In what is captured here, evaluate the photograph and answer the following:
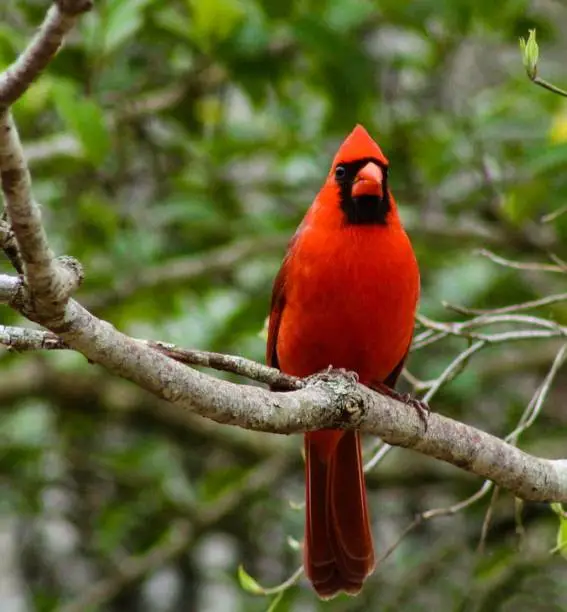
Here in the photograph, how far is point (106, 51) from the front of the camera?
291 cm

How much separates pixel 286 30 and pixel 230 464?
5.85 ft

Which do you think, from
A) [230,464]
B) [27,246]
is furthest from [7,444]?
[27,246]

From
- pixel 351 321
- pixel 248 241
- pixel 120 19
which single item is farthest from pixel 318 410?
pixel 248 241

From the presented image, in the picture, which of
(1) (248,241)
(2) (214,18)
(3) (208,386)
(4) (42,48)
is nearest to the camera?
(4) (42,48)

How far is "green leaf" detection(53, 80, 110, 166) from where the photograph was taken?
2.67 meters

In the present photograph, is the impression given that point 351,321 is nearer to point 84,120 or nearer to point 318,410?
point 318,410

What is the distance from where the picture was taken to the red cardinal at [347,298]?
2418mm

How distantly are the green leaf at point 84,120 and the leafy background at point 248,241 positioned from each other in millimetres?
82

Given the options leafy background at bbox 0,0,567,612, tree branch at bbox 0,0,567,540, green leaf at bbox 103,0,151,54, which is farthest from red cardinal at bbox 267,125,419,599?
green leaf at bbox 103,0,151,54

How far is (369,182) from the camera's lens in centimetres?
249

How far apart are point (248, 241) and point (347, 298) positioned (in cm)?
115

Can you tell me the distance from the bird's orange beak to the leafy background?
1.76 feet

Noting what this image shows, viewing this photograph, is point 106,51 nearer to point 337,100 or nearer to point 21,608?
point 337,100

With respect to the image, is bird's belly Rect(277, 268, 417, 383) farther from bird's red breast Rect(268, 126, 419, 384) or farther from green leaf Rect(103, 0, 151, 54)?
green leaf Rect(103, 0, 151, 54)
